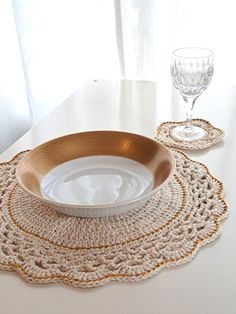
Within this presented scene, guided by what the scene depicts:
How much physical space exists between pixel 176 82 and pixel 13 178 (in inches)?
15.5

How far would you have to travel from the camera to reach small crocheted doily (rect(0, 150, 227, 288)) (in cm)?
62

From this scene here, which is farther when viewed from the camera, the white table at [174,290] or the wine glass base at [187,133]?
the wine glass base at [187,133]

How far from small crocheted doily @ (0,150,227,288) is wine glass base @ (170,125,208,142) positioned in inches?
7.4

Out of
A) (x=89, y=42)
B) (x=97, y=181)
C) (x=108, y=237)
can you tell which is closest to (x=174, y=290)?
(x=108, y=237)

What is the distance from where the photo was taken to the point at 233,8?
1514 mm

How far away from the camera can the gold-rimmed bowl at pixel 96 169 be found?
749 mm

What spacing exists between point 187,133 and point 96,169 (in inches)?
9.7

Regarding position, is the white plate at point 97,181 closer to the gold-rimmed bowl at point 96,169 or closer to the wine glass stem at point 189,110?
the gold-rimmed bowl at point 96,169

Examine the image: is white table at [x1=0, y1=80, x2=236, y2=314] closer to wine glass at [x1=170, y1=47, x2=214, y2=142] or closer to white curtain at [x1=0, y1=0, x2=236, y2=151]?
wine glass at [x1=170, y1=47, x2=214, y2=142]

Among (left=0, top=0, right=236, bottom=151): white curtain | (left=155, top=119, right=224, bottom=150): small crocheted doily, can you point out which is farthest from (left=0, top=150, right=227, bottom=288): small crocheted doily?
(left=0, top=0, right=236, bottom=151): white curtain

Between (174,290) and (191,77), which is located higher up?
(191,77)

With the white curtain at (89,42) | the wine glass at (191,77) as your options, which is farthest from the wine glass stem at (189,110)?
the white curtain at (89,42)

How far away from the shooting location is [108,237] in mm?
666

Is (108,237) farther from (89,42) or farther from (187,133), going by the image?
(89,42)
